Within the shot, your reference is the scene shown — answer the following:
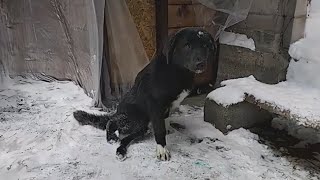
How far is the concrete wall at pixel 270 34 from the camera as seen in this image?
2381 mm

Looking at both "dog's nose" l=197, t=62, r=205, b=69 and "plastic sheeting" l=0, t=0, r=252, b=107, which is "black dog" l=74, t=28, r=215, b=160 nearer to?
"dog's nose" l=197, t=62, r=205, b=69

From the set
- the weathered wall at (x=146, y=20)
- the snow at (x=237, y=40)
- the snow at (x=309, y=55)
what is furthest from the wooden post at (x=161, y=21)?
the snow at (x=309, y=55)

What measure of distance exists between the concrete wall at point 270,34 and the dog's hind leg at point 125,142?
1.12m

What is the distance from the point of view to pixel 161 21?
304cm

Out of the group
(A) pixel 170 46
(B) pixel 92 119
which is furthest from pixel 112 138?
(A) pixel 170 46

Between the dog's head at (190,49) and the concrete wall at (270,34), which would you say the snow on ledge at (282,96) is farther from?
the dog's head at (190,49)

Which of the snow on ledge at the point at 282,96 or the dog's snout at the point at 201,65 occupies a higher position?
the dog's snout at the point at 201,65

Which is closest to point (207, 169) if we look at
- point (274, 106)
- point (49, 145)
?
point (274, 106)

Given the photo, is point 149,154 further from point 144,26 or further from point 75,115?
point 144,26

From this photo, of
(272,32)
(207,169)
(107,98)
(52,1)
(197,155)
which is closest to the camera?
(207,169)

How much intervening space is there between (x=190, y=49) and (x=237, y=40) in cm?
107

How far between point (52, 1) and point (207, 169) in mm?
2347

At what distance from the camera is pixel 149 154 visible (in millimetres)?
2127

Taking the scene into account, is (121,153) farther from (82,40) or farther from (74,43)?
(74,43)
